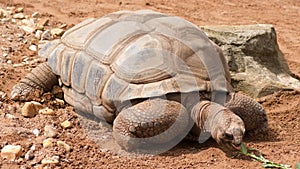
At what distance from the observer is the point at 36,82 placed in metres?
4.93

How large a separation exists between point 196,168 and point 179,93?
0.64 metres

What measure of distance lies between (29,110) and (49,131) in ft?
1.43

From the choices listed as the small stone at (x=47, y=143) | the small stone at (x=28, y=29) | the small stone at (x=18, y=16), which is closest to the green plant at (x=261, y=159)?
the small stone at (x=47, y=143)

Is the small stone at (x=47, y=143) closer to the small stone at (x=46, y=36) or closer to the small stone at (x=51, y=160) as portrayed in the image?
the small stone at (x=51, y=160)

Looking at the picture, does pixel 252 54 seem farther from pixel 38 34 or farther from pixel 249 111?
pixel 38 34

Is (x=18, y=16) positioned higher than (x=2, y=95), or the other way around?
(x=2, y=95)

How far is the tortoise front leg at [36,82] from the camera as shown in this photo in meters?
4.80

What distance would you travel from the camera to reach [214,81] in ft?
13.3

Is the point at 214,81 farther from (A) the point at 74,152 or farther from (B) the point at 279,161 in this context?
(A) the point at 74,152

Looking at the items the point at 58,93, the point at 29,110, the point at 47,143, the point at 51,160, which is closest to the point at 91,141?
the point at 47,143

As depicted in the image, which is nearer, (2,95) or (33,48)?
(2,95)

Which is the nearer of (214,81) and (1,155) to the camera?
(1,155)

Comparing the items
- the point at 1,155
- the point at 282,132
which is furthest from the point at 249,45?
the point at 1,155

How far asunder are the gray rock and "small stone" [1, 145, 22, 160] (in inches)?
107
